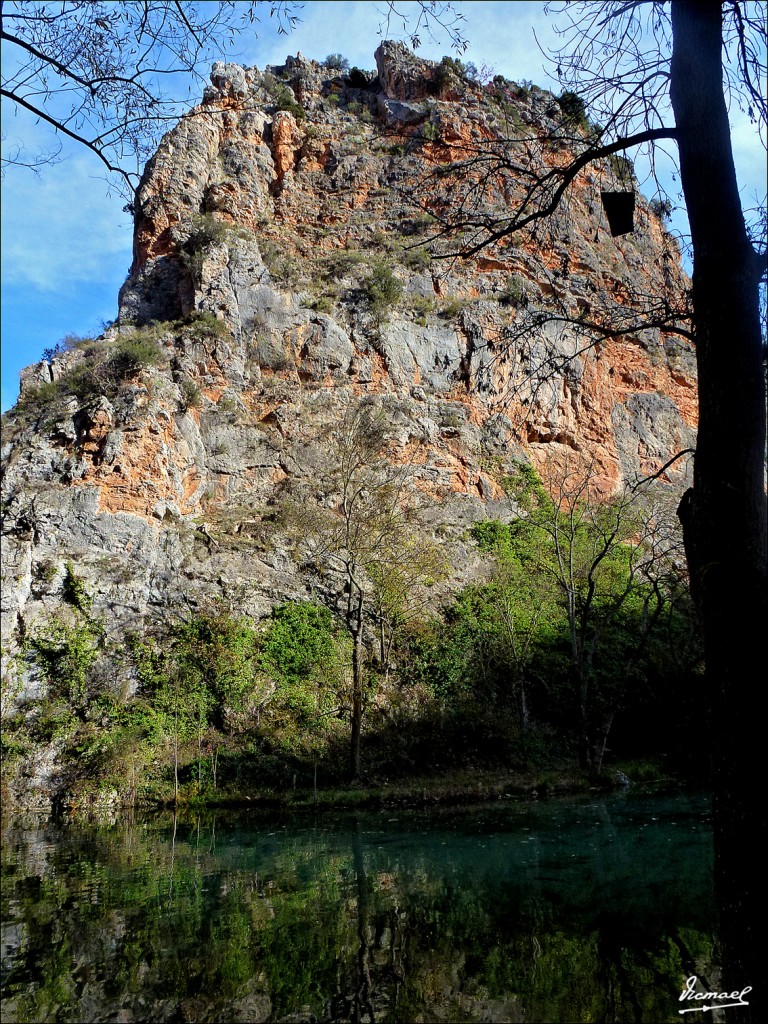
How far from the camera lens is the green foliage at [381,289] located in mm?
25984

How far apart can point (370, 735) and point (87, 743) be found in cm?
599

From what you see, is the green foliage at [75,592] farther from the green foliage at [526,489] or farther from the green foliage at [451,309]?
the green foliage at [451,309]

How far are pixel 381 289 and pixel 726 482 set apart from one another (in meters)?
25.0

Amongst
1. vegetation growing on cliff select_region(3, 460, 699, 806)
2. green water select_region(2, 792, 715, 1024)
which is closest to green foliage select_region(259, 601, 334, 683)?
vegetation growing on cliff select_region(3, 460, 699, 806)

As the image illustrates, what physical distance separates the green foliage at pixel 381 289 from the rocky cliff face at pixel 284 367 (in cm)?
9

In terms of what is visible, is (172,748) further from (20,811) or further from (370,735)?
(370,735)

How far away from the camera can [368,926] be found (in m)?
5.30

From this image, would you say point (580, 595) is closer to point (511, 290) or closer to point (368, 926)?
point (368, 926)

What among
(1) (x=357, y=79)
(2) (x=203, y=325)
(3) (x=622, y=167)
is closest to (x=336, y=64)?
(1) (x=357, y=79)

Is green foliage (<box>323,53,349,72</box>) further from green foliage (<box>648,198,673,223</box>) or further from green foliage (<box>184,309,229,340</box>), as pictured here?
green foliage (<box>648,198,673,223</box>)

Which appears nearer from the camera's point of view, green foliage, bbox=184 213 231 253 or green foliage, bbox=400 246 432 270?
green foliage, bbox=184 213 231 253

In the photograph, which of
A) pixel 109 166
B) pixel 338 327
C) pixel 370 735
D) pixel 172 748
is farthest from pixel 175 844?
pixel 338 327

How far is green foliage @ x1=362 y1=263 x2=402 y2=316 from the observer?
2598 cm

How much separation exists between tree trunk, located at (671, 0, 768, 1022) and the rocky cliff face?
39.4 ft
